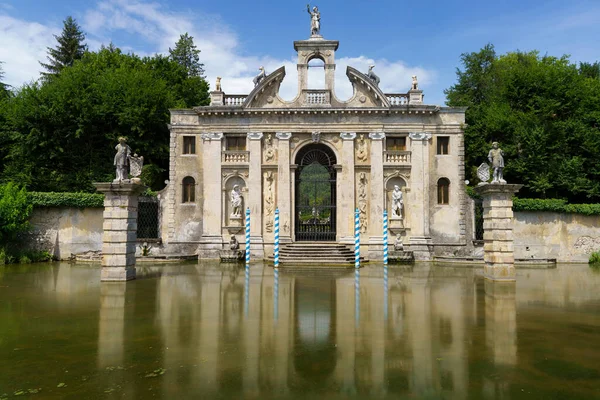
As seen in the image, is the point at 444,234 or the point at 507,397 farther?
the point at 444,234

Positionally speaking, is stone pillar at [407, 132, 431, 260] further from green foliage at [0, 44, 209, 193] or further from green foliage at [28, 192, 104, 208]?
green foliage at [28, 192, 104, 208]

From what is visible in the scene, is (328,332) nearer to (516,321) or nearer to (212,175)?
(516,321)

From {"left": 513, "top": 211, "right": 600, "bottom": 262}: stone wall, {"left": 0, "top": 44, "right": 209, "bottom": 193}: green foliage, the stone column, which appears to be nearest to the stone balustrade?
the stone column

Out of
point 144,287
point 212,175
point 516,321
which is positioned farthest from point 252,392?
point 212,175

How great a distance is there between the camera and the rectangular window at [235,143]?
25.7m

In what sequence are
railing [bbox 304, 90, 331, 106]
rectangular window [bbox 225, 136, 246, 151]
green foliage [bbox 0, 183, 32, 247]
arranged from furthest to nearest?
1. rectangular window [bbox 225, 136, 246, 151]
2. railing [bbox 304, 90, 331, 106]
3. green foliage [bbox 0, 183, 32, 247]

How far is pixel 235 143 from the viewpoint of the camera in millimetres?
25734

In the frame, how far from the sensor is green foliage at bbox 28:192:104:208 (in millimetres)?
25391

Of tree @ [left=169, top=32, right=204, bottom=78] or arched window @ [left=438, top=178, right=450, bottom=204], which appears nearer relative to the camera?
arched window @ [left=438, top=178, right=450, bottom=204]

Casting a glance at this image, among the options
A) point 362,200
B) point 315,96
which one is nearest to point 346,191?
point 362,200

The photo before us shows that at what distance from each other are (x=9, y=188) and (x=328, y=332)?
22.6 metres

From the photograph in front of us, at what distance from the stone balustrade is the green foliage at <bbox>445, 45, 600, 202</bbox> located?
779 cm

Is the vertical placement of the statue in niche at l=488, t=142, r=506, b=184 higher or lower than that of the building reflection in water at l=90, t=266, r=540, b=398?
higher

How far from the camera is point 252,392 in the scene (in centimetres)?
564
